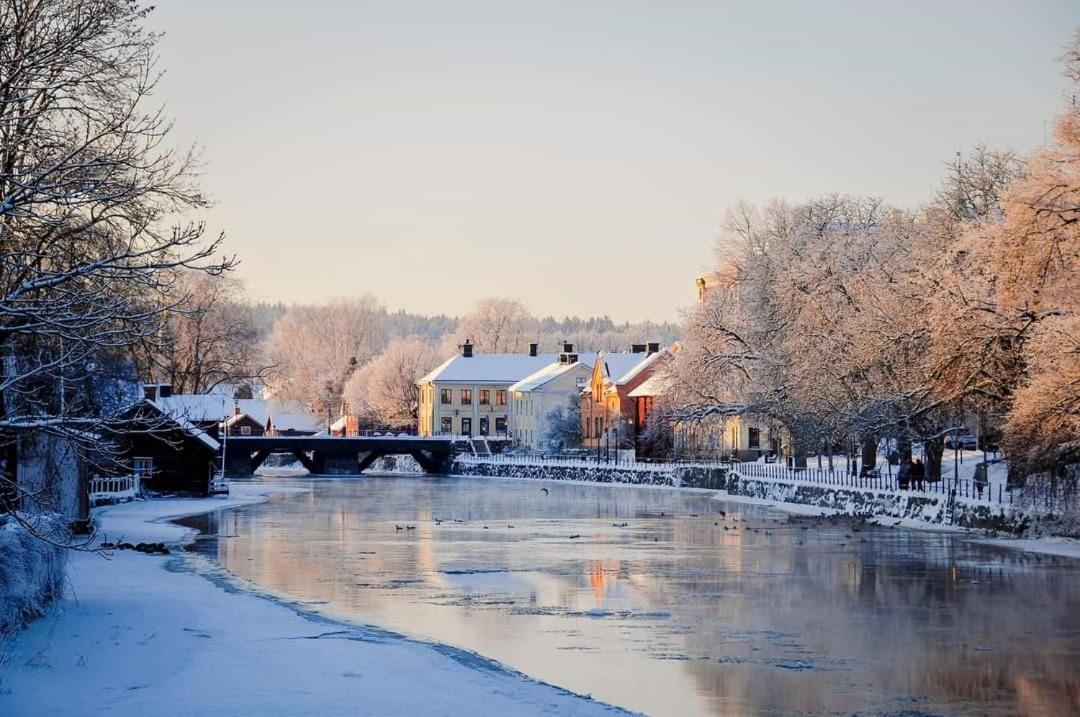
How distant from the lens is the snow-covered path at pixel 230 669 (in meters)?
15.3

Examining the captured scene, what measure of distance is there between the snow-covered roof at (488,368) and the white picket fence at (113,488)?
67.0 meters

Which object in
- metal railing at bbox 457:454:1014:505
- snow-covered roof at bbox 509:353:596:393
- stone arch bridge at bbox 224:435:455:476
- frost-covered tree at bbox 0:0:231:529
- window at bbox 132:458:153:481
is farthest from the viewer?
snow-covered roof at bbox 509:353:596:393

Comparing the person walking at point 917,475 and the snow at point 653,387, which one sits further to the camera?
the snow at point 653,387

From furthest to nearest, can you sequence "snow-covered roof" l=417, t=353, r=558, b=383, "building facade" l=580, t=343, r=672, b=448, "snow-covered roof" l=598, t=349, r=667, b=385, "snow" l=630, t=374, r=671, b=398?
"snow-covered roof" l=417, t=353, r=558, b=383 < "snow-covered roof" l=598, t=349, r=667, b=385 < "building facade" l=580, t=343, r=672, b=448 < "snow" l=630, t=374, r=671, b=398

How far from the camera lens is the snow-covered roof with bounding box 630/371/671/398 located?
74312 mm

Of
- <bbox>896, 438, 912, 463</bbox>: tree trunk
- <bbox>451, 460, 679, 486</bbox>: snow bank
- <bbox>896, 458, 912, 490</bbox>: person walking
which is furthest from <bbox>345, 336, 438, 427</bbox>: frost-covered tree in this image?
<bbox>896, 458, 912, 490</bbox>: person walking

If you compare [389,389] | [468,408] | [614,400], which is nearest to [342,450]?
[614,400]

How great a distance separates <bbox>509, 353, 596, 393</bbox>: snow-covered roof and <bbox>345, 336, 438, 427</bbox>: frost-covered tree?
15.1 m

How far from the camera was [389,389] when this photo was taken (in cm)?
13938

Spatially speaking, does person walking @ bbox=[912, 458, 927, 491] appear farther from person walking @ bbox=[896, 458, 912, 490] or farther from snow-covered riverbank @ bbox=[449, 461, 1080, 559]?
snow-covered riverbank @ bbox=[449, 461, 1080, 559]

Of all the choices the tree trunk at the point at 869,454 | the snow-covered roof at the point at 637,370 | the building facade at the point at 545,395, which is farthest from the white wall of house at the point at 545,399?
the tree trunk at the point at 869,454

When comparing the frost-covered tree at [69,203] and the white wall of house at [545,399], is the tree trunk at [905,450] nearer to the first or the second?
the frost-covered tree at [69,203]

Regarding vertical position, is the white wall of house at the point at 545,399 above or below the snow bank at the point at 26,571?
above

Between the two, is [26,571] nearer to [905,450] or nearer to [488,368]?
[905,450]
